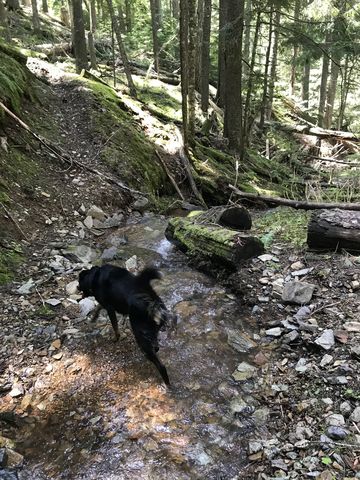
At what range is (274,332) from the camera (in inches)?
191

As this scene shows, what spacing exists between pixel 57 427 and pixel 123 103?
10355mm

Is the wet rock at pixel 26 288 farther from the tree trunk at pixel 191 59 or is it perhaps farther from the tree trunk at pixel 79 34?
the tree trunk at pixel 79 34

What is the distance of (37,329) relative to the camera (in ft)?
16.3

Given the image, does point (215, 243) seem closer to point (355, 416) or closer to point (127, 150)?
point (355, 416)

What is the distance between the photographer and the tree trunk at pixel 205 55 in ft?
52.3

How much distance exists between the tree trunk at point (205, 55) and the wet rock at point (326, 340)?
13782 mm

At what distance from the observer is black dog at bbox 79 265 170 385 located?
13.6 ft

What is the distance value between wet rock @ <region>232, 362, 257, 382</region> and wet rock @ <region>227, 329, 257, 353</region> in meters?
0.27

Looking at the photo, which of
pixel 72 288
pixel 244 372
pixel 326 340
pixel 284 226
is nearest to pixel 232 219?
pixel 284 226

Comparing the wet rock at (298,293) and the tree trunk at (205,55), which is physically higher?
the tree trunk at (205,55)

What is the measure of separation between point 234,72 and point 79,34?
6.03m

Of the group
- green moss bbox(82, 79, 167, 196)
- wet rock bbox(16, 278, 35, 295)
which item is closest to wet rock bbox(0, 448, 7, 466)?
wet rock bbox(16, 278, 35, 295)

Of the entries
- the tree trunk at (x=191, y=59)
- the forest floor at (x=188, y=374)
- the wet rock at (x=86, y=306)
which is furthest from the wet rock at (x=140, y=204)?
the wet rock at (x=86, y=306)

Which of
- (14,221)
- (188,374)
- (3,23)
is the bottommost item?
(188,374)
